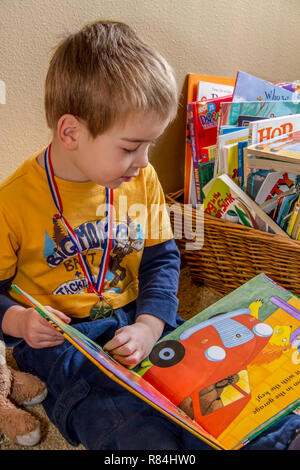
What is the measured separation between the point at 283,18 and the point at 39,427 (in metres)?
1.41

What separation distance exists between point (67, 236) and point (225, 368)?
34 cm

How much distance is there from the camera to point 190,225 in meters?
1.08

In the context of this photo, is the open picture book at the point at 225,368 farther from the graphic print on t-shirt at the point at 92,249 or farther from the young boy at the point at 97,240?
the graphic print on t-shirt at the point at 92,249

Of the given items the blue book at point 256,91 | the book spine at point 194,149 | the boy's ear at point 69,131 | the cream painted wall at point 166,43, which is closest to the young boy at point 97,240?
the boy's ear at point 69,131

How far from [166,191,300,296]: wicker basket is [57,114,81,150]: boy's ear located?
0.48 metres

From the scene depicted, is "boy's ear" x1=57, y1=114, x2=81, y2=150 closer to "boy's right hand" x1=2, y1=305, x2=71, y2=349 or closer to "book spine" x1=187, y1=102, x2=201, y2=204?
"boy's right hand" x1=2, y1=305, x2=71, y2=349

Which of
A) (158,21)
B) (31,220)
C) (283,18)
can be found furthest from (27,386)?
(283,18)

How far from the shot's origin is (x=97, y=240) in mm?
752

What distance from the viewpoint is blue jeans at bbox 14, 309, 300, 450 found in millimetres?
569

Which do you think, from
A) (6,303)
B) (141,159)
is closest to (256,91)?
(141,159)

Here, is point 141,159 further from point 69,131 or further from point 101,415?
point 101,415

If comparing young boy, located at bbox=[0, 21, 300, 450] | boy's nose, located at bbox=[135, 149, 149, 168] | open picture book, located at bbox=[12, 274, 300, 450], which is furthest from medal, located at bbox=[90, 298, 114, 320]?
boy's nose, located at bbox=[135, 149, 149, 168]

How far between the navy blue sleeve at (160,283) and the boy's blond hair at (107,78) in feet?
0.98

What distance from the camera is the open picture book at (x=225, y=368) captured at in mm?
533
